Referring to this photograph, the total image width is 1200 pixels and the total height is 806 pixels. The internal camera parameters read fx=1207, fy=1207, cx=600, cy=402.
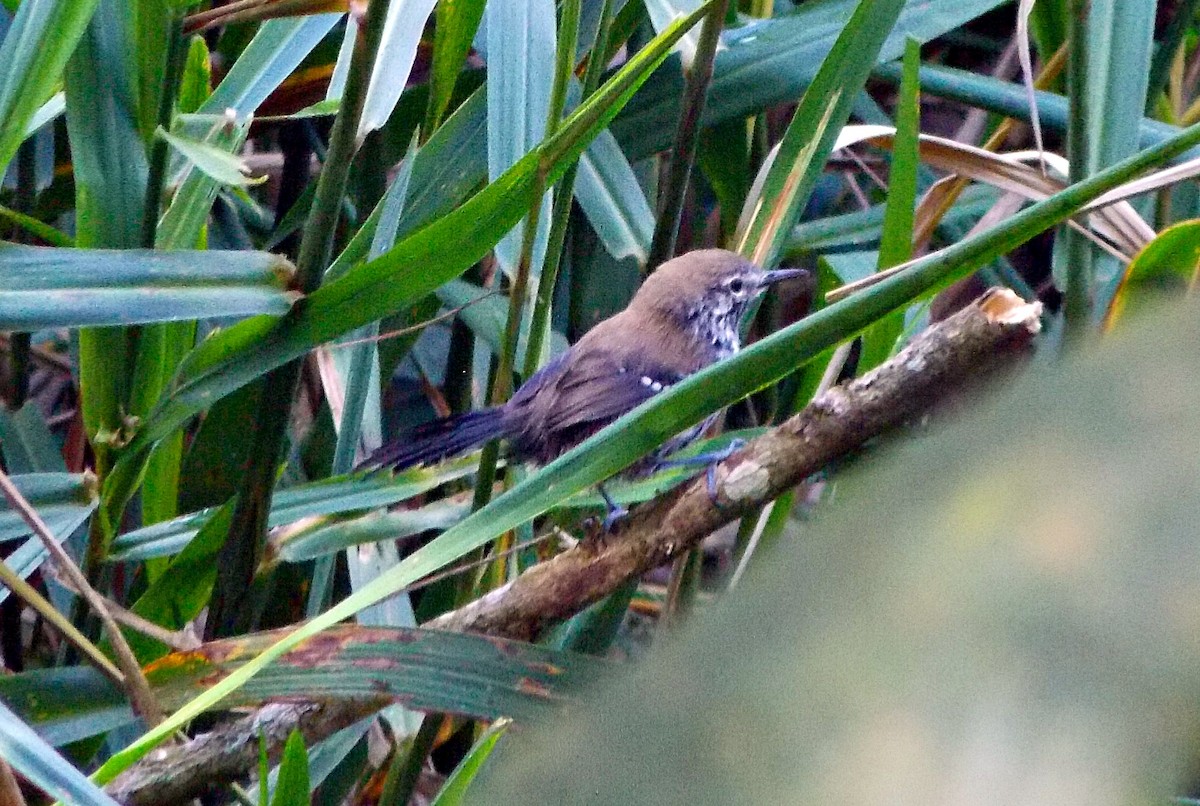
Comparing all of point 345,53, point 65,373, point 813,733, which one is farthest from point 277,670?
point 65,373

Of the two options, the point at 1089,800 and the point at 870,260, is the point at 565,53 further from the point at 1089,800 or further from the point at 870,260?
the point at 1089,800

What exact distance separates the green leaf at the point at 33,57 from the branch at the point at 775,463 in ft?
2.23

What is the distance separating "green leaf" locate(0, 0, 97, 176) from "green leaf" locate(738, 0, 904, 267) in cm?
81

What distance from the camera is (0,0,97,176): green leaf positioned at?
123 centimetres

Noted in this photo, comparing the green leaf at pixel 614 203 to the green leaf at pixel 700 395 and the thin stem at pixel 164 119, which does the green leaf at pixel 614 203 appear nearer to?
the thin stem at pixel 164 119

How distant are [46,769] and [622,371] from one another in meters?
1.21

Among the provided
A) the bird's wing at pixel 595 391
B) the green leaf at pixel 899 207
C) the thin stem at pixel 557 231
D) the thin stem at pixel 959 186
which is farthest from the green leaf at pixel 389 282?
the thin stem at pixel 959 186

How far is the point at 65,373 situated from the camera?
2570mm

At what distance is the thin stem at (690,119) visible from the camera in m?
1.36

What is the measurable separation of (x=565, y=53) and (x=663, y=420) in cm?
49

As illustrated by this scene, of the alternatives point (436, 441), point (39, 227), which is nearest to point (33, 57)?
point (39, 227)

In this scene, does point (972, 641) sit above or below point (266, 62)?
below

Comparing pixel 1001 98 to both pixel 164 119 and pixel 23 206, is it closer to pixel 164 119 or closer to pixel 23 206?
pixel 164 119

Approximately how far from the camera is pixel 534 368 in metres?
1.43
